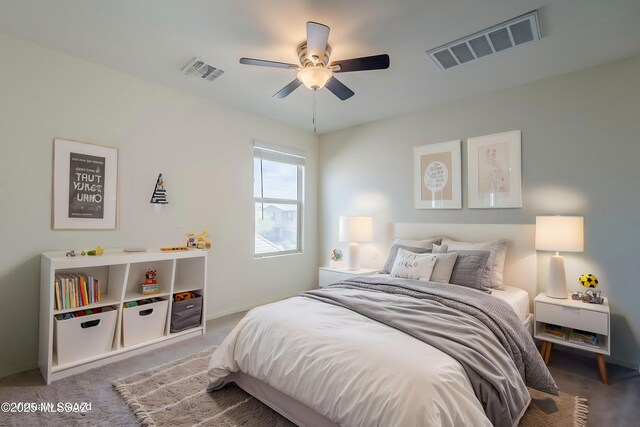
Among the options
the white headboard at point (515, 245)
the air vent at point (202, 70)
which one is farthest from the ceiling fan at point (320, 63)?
the white headboard at point (515, 245)

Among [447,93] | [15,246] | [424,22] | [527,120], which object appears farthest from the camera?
[447,93]

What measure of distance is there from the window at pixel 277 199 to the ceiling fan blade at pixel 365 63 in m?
2.02

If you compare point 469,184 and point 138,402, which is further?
point 469,184

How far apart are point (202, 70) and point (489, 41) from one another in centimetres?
232

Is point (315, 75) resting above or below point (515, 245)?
above

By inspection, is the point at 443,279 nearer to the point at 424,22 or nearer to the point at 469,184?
the point at 469,184

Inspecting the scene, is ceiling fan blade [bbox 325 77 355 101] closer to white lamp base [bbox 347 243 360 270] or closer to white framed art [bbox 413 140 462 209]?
white framed art [bbox 413 140 462 209]

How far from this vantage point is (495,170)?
10.5ft

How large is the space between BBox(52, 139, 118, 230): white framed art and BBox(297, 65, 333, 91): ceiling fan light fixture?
1859 millimetres

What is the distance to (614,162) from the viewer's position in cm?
260

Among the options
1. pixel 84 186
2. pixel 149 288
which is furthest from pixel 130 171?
pixel 149 288

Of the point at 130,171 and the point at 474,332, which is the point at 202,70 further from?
the point at 474,332

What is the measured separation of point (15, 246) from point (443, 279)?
340 cm

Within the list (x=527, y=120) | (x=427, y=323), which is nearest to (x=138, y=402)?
(x=427, y=323)
